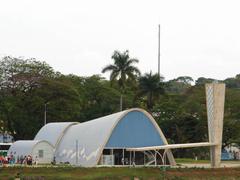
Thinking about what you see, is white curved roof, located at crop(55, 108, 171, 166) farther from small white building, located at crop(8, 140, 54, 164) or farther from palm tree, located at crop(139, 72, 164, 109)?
palm tree, located at crop(139, 72, 164, 109)

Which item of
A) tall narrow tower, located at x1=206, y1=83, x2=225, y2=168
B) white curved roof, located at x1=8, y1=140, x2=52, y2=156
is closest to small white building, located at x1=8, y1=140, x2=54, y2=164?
white curved roof, located at x1=8, y1=140, x2=52, y2=156

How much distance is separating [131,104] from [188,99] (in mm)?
16843

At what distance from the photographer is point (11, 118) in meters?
88.0

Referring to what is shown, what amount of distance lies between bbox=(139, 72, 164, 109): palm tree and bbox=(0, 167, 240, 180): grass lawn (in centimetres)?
4155

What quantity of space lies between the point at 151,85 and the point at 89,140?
32349 millimetres

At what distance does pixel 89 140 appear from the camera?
2197 inches

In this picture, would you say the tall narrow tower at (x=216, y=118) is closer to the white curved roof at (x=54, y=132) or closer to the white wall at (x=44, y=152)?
the white wall at (x=44, y=152)

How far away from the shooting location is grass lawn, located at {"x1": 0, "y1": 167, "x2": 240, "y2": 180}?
128 ft

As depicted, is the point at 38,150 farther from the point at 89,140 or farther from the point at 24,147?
the point at 89,140

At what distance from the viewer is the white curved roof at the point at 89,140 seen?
173 feet

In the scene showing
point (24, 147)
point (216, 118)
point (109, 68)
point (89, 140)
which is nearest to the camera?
point (216, 118)

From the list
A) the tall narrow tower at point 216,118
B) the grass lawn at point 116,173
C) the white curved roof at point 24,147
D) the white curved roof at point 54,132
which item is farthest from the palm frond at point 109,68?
the grass lawn at point 116,173

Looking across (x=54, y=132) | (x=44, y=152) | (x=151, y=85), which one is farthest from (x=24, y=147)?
(x=151, y=85)

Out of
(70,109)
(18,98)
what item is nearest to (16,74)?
(18,98)
